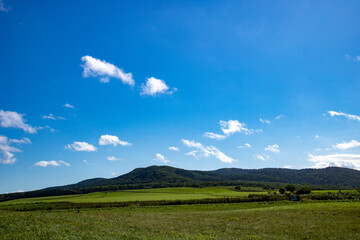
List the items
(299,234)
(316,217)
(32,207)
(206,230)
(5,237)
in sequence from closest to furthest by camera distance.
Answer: (5,237)
(299,234)
(206,230)
(316,217)
(32,207)

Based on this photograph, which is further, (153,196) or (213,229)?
(153,196)

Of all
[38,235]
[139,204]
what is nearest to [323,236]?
[38,235]

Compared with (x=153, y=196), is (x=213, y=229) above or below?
above

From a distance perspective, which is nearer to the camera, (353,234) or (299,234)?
(353,234)

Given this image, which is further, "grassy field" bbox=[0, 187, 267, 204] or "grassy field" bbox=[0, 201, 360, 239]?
"grassy field" bbox=[0, 187, 267, 204]

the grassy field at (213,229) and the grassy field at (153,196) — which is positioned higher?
the grassy field at (213,229)

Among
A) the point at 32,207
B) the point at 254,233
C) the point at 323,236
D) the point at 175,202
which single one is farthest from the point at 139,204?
the point at 323,236

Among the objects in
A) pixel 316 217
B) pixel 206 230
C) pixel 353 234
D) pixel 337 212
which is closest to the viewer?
pixel 353 234

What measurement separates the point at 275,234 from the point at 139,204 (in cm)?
4123

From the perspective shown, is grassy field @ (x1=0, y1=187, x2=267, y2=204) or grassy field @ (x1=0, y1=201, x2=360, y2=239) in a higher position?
grassy field @ (x1=0, y1=201, x2=360, y2=239)

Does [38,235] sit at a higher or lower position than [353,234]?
higher

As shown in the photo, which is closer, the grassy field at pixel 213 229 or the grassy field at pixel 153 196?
the grassy field at pixel 213 229

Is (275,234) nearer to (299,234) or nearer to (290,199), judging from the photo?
(299,234)

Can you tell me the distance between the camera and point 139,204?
2231 inches
